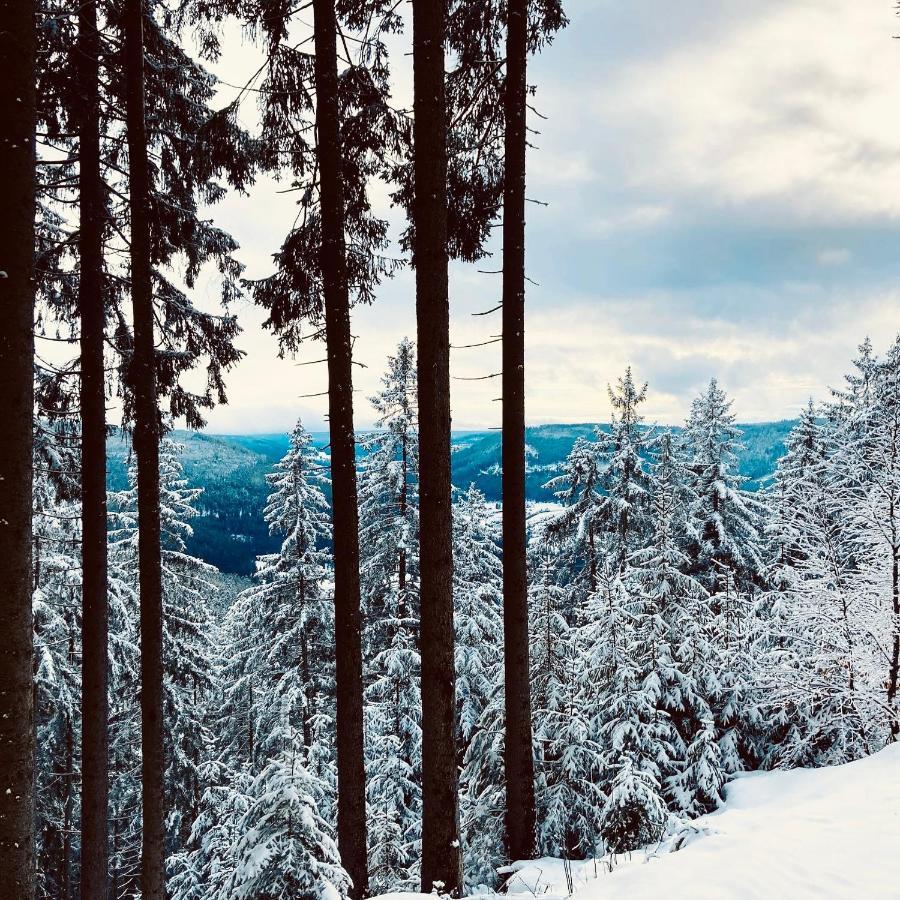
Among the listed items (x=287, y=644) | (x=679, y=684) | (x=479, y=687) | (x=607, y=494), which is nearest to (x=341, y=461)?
(x=679, y=684)

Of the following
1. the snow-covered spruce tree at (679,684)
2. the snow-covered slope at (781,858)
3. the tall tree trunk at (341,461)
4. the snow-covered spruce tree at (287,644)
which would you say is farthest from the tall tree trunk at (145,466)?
the snow-covered spruce tree at (679,684)

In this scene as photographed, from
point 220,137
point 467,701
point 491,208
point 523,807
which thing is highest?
point 220,137

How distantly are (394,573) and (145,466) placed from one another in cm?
1153

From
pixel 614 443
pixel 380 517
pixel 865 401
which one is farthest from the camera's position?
pixel 865 401

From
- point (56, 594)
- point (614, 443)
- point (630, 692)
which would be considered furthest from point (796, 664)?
point (56, 594)

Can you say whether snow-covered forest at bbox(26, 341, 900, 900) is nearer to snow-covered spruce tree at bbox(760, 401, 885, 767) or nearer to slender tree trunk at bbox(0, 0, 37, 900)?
snow-covered spruce tree at bbox(760, 401, 885, 767)

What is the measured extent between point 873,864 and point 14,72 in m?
7.90

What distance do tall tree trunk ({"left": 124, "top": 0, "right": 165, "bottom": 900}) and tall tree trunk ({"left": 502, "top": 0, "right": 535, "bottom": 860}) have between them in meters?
4.53

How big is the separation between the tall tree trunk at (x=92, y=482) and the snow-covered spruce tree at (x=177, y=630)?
1001 cm

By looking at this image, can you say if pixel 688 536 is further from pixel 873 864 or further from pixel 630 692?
pixel 873 864

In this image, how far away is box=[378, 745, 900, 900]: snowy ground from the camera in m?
3.70

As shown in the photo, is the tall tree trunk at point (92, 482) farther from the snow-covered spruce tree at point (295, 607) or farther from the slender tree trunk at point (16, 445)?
the snow-covered spruce tree at point (295, 607)

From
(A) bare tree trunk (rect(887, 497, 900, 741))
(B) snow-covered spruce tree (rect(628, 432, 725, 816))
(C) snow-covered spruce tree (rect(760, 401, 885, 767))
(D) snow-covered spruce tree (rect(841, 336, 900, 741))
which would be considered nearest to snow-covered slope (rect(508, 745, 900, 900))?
(B) snow-covered spruce tree (rect(628, 432, 725, 816))

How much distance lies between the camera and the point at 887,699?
9203 millimetres
